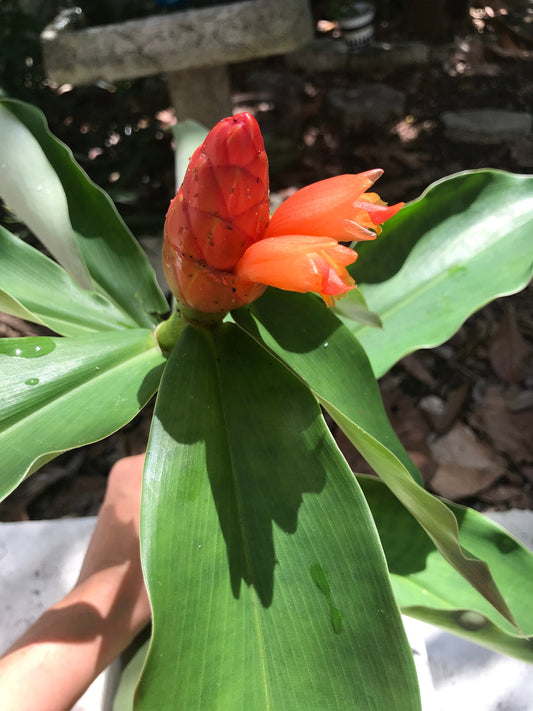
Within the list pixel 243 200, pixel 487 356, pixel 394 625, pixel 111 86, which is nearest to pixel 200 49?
pixel 111 86

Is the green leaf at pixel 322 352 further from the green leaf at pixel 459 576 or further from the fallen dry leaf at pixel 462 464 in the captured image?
the fallen dry leaf at pixel 462 464

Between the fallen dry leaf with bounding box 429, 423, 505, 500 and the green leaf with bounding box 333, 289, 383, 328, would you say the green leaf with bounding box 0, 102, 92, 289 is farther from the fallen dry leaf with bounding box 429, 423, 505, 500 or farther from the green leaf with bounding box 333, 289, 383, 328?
the fallen dry leaf with bounding box 429, 423, 505, 500

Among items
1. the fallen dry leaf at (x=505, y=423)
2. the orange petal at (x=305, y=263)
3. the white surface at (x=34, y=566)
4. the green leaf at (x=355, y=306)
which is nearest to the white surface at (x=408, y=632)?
the white surface at (x=34, y=566)

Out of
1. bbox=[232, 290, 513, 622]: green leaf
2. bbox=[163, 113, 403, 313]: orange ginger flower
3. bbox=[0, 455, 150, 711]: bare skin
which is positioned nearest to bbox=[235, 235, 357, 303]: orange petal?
bbox=[163, 113, 403, 313]: orange ginger flower

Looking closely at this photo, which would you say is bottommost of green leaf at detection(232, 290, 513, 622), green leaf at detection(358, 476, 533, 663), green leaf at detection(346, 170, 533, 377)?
green leaf at detection(358, 476, 533, 663)

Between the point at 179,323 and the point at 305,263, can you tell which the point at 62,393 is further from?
the point at 305,263

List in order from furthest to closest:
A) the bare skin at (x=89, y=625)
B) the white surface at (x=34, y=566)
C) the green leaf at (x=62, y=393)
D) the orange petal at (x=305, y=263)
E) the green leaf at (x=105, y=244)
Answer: the white surface at (x=34, y=566) → the green leaf at (x=105, y=244) → the bare skin at (x=89, y=625) → the green leaf at (x=62, y=393) → the orange petal at (x=305, y=263)
